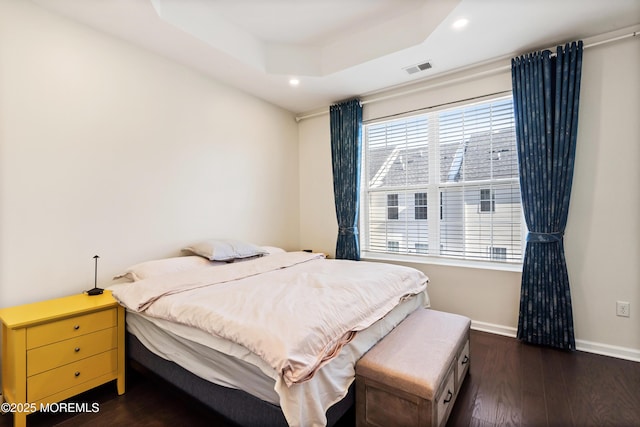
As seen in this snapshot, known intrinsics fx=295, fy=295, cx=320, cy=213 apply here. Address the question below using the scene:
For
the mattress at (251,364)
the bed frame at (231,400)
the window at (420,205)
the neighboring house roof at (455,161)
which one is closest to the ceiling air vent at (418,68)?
the neighboring house roof at (455,161)

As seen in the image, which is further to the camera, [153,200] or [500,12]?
[153,200]

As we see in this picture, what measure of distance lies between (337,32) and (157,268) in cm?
267

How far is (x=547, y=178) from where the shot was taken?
8.23ft

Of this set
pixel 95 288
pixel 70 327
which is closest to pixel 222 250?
pixel 95 288

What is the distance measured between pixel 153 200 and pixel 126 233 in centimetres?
36

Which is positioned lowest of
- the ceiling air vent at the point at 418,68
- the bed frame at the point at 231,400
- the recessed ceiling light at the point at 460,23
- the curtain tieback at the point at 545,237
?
the bed frame at the point at 231,400

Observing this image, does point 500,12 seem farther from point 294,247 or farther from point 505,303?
point 294,247

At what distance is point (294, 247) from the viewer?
13.7 feet

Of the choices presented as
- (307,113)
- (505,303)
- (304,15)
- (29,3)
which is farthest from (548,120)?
(29,3)

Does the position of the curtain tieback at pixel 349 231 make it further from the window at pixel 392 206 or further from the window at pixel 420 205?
the window at pixel 420 205

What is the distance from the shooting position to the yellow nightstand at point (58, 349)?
1.55m

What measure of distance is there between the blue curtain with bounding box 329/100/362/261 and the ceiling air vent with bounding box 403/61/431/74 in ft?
2.53

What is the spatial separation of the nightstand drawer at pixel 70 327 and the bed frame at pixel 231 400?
350 millimetres

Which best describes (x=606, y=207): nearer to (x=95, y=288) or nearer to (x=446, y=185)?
(x=446, y=185)
